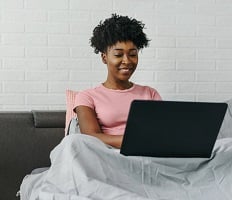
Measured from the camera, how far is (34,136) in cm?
242

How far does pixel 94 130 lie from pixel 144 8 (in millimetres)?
905

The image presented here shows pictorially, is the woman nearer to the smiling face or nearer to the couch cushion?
the smiling face

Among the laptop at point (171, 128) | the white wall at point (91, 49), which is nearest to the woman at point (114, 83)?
the white wall at point (91, 49)

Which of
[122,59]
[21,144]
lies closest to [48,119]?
[21,144]

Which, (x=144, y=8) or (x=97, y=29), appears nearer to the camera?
(x=97, y=29)

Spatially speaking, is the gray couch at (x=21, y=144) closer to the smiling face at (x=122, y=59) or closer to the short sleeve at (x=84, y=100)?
the short sleeve at (x=84, y=100)

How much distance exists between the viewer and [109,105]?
7.17 feet

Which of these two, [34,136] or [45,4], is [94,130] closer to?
[34,136]

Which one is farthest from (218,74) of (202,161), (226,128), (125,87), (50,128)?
(202,161)

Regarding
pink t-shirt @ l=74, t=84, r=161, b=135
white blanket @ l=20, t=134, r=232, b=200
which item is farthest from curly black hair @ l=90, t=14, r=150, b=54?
white blanket @ l=20, t=134, r=232, b=200

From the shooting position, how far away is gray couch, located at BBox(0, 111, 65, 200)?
94.1 inches

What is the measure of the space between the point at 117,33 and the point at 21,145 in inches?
27.8

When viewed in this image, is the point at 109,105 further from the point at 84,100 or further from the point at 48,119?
the point at 48,119

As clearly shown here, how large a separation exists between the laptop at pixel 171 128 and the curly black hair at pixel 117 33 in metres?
0.68
